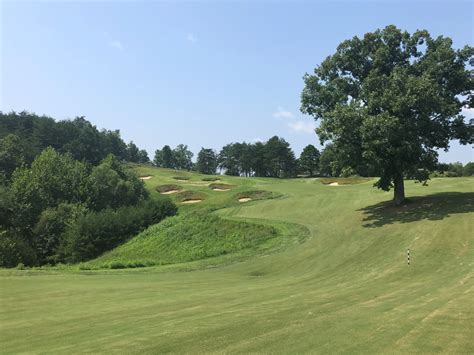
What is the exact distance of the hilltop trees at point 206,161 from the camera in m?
197

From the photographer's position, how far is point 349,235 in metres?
31.5

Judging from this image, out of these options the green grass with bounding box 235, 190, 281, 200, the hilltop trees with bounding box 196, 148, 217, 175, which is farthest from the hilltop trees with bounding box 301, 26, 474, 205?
the hilltop trees with bounding box 196, 148, 217, 175

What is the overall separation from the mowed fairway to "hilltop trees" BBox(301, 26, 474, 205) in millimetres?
4746

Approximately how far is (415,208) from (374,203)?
626 cm

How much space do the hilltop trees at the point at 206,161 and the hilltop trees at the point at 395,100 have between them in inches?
6300

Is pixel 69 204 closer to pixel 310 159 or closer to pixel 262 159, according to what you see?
pixel 310 159

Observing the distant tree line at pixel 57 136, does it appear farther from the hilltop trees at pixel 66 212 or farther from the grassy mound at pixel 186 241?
the grassy mound at pixel 186 241

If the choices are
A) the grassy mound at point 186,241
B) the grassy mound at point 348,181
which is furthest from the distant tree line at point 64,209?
the grassy mound at point 348,181

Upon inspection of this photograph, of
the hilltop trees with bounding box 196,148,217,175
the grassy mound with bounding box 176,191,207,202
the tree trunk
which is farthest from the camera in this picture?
the hilltop trees with bounding box 196,148,217,175

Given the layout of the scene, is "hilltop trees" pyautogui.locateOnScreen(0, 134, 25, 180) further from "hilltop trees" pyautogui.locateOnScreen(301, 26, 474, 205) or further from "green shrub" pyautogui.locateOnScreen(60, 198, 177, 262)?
"hilltop trees" pyautogui.locateOnScreen(301, 26, 474, 205)

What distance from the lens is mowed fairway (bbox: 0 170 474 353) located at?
9641mm

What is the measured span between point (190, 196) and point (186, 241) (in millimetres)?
35262

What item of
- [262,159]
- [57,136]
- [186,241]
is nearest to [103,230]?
[186,241]

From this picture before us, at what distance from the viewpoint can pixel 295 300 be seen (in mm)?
15242
